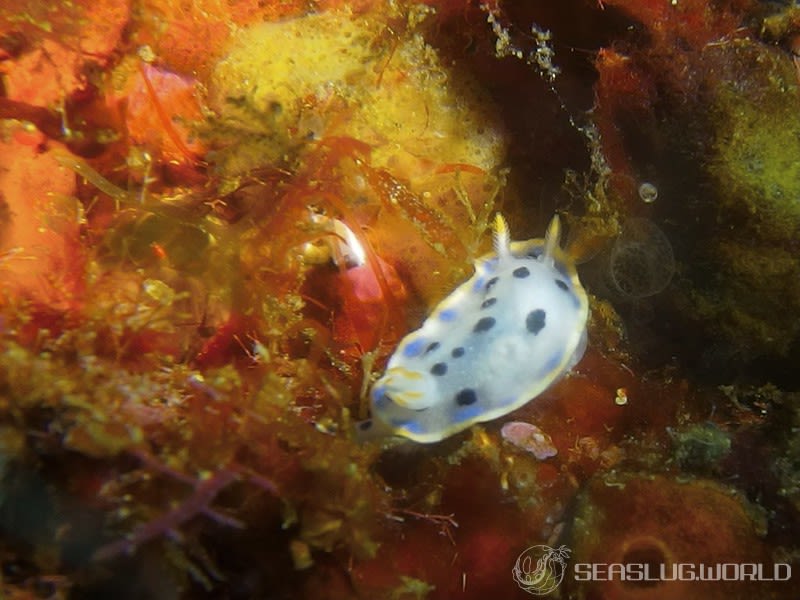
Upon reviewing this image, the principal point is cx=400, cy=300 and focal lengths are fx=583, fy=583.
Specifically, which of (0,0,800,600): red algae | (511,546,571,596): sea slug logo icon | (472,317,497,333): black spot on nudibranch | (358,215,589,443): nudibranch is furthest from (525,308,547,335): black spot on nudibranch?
(511,546,571,596): sea slug logo icon

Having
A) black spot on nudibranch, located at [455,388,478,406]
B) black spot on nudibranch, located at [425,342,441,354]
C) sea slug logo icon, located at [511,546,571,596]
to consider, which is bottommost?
sea slug logo icon, located at [511,546,571,596]

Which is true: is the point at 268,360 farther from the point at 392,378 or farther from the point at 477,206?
the point at 477,206

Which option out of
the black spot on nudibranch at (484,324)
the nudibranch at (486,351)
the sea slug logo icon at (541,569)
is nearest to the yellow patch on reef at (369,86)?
the nudibranch at (486,351)

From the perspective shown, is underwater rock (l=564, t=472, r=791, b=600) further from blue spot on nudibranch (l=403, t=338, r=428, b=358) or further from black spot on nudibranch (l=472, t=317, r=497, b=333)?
blue spot on nudibranch (l=403, t=338, r=428, b=358)

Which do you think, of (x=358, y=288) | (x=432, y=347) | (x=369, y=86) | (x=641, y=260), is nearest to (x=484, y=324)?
(x=432, y=347)

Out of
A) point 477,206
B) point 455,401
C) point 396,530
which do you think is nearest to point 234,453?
point 396,530
